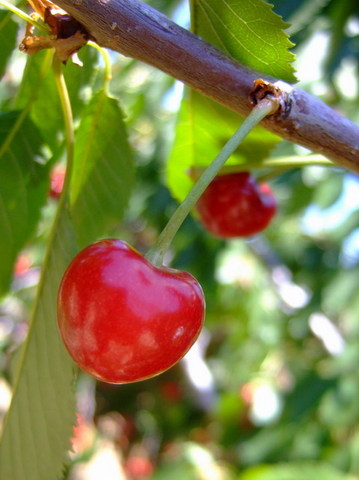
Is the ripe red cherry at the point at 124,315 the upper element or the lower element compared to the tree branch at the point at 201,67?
lower

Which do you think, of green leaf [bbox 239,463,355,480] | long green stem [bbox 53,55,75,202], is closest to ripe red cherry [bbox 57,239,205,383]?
long green stem [bbox 53,55,75,202]

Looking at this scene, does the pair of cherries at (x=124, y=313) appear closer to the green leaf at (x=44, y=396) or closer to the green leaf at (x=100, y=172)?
the green leaf at (x=44, y=396)

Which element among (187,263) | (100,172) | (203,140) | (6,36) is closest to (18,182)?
(100,172)

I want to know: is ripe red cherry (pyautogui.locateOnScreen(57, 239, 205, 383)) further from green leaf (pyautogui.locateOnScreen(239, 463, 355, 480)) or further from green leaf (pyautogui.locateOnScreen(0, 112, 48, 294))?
green leaf (pyautogui.locateOnScreen(239, 463, 355, 480))

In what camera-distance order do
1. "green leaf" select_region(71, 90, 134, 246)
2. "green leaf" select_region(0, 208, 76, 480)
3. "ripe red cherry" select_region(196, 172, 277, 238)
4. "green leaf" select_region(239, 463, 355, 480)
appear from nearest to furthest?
"green leaf" select_region(0, 208, 76, 480) → "green leaf" select_region(71, 90, 134, 246) → "ripe red cherry" select_region(196, 172, 277, 238) → "green leaf" select_region(239, 463, 355, 480)

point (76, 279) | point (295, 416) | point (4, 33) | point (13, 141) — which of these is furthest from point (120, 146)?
point (295, 416)

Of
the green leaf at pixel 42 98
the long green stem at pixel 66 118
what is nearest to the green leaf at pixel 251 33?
the long green stem at pixel 66 118
